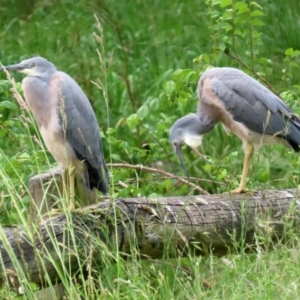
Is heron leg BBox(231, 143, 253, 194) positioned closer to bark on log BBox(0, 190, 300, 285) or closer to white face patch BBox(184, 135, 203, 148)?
white face patch BBox(184, 135, 203, 148)

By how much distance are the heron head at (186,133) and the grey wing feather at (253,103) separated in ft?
0.68

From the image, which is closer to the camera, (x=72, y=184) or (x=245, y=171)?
(x=72, y=184)

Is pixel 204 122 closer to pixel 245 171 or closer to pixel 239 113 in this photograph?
pixel 239 113

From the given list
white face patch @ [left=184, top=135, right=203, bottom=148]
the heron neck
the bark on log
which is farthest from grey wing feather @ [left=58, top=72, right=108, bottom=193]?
the heron neck

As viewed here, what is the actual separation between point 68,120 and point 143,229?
0.76 m

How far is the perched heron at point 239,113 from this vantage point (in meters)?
5.14

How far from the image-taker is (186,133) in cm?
527

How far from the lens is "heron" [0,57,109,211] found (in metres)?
4.36

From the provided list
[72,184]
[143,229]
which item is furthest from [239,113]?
[143,229]

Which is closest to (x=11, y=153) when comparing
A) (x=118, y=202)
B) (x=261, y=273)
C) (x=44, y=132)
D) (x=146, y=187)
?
(x=146, y=187)

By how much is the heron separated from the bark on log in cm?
44

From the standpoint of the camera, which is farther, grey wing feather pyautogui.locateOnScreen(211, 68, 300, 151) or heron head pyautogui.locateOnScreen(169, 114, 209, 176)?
heron head pyautogui.locateOnScreen(169, 114, 209, 176)

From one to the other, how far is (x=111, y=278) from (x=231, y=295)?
438mm

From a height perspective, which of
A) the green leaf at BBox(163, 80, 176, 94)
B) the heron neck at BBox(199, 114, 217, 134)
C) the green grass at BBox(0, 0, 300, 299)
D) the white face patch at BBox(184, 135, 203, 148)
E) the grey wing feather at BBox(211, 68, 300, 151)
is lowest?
the green grass at BBox(0, 0, 300, 299)
